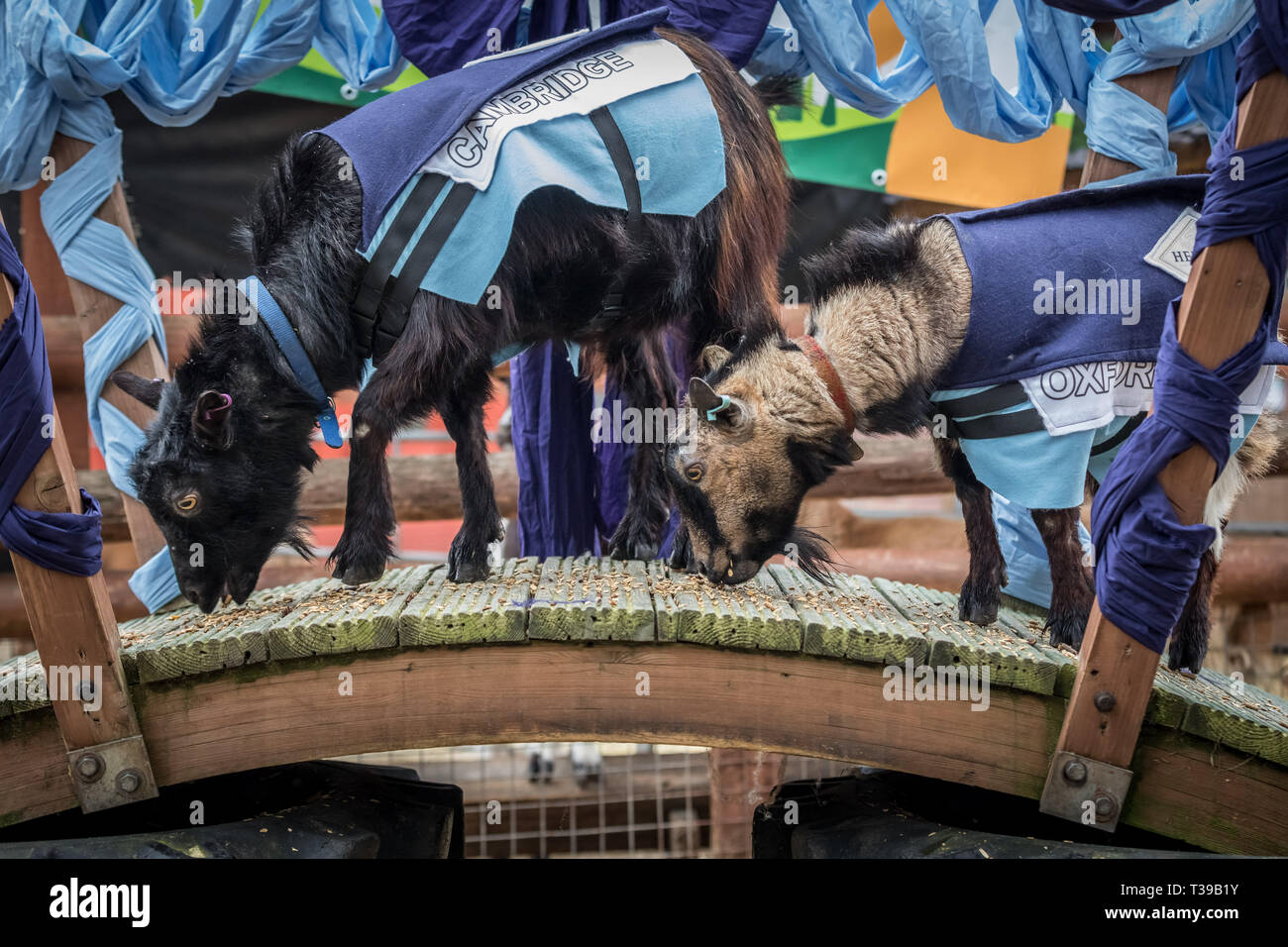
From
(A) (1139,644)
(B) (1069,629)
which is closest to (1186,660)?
(B) (1069,629)

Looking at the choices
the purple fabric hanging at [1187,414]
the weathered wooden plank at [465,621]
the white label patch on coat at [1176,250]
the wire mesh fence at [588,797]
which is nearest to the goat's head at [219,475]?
the weathered wooden plank at [465,621]

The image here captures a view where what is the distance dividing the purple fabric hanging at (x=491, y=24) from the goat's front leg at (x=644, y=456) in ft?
3.03

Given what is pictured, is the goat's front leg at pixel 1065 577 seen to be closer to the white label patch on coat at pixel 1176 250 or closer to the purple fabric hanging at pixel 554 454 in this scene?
the white label patch on coat at pixel 1176 250

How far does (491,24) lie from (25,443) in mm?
1814

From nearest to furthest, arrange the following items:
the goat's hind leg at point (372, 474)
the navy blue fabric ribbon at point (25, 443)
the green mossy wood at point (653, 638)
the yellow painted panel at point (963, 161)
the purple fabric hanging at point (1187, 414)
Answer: the purple fabric hanging at point (1187, 414) → the navy blue fabric ribbon at point (25, 443) → the green mossy wood at point (653, 638) → the goat's hind leg at point (372, 474) → the yellow painted panel at point (963, 161)

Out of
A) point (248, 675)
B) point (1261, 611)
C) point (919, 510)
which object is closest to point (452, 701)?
point (248, 675)

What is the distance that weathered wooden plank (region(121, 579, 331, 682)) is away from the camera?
249 cm

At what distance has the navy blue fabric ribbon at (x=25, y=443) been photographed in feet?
7.55

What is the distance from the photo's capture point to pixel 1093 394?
257cm

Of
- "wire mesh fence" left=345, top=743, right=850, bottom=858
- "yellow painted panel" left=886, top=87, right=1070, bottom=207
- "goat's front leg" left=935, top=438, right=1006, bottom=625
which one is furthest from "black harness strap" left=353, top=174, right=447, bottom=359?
"wire mesh fence" left=345, top=743, right=850, bottom=858

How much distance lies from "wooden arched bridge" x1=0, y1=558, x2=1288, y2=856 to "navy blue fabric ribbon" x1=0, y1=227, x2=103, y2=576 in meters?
0.30

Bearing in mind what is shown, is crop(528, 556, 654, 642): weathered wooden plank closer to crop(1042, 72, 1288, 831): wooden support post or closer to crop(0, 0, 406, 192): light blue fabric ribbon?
crop(1042, 72, 1288, 831): wooden support post

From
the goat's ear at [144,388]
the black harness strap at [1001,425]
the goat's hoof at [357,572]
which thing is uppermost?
the goat's ear at [144,388]

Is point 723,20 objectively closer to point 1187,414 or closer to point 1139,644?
point 1187,414
